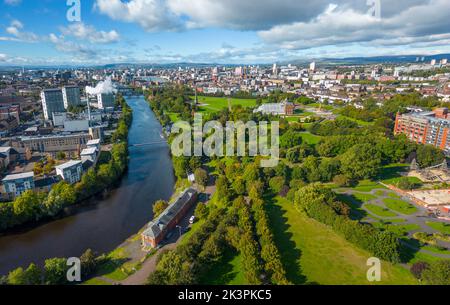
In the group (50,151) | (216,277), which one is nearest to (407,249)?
(216,277)

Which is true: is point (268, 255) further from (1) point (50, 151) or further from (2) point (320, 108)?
(2) point (320, 108)

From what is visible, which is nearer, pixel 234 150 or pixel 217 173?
pixel 217 173

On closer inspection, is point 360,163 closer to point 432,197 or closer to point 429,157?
point 432,197

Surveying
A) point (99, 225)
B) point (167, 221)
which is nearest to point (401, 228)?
point (167, 221)

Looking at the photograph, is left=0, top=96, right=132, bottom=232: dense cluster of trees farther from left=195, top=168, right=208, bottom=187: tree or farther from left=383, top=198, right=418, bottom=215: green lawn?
left=383, top=198, right=418, bottom=215: green lawn

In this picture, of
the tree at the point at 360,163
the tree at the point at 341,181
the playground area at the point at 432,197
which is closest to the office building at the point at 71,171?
the tree at the point at 341,181
